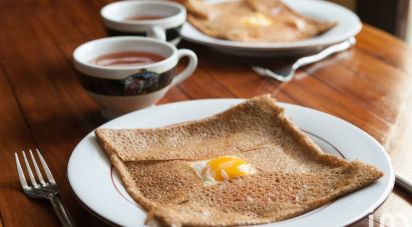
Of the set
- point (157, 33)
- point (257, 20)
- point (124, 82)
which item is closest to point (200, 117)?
point (124, 82)

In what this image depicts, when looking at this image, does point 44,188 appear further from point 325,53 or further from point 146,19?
point 325,53

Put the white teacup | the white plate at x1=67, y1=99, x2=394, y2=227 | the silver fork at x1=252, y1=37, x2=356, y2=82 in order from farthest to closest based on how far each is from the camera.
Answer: the silver fork at x1=252, y1=37, x2=356, y2=82
the white teacup
the white plate at x1=67, y1=99, x2=394, y2=227

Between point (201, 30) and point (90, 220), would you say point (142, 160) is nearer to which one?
point (90, 220)

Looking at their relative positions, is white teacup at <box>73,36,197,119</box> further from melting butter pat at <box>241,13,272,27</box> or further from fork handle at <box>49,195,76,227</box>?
melting butter pat at <box>241,13,272,27</box>

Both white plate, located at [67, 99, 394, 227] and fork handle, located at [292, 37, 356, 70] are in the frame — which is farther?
fork handle, located at [292, 37, 356, 70]

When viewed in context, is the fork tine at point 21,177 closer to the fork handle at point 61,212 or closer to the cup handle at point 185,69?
the fork handle at point 61,212

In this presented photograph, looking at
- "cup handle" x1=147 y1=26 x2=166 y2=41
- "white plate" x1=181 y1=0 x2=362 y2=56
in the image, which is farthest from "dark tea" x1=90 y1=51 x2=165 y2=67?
"white plate" x1=181 y1=0 x2=362 y2=56
